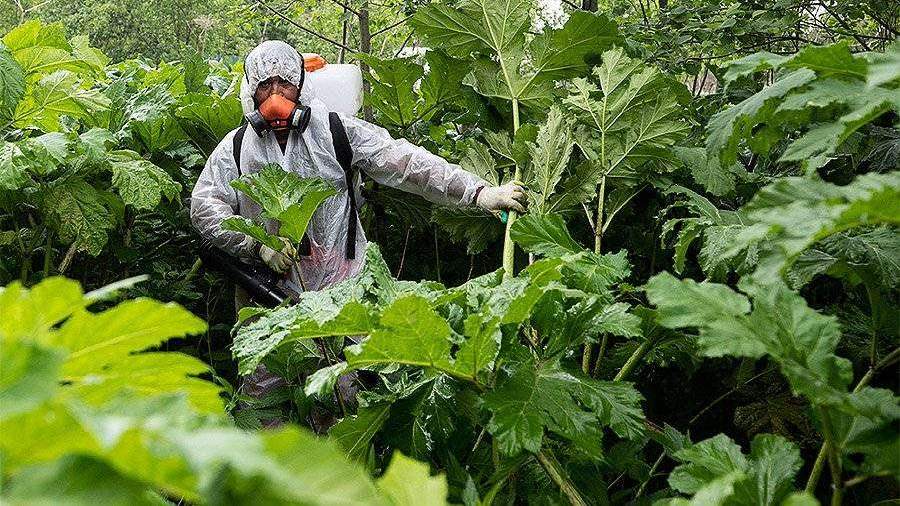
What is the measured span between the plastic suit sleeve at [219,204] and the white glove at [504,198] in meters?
0.94

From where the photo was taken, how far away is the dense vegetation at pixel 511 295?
674mm

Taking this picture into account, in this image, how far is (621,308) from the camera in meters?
1.49

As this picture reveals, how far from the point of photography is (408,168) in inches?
119

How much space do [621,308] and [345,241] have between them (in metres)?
1.90

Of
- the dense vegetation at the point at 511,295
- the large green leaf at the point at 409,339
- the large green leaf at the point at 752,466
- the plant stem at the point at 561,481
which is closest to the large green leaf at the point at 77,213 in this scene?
the dense vegetation at the point at 511,295

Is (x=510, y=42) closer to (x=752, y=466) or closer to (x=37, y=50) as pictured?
(x=37, y=50)

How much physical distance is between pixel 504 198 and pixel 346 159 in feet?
2.79

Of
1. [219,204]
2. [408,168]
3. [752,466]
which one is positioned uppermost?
[752,466]

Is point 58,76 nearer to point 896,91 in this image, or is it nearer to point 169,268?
point 169,268

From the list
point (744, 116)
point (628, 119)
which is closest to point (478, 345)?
point (744, 116)

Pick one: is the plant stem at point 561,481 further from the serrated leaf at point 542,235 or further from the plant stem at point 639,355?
the serrated leaf at point 542,235

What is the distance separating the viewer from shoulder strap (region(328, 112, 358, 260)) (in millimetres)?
3145

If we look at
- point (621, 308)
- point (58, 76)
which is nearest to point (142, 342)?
point (621, 308)

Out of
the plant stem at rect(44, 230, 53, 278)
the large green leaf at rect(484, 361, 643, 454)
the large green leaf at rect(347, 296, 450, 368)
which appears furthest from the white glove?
the plant stem at rect(44, 230, 53, 278)
